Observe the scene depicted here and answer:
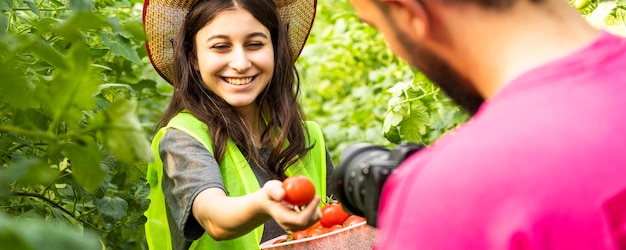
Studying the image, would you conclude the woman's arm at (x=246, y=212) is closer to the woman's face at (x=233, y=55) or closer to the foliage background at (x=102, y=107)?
the foliage background at (x=102, y=107)

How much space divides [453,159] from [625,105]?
205mm

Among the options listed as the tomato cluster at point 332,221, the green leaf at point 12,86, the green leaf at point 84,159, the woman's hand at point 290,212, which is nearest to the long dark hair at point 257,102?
the tomato cluster at point 332,221

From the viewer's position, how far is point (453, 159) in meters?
1.17

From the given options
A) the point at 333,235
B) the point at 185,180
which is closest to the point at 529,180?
the point at 333,235

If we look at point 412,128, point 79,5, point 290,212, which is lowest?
point 412,128

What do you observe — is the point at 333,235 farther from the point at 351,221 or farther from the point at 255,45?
the point at 255,45

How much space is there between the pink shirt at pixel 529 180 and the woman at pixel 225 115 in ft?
4.88

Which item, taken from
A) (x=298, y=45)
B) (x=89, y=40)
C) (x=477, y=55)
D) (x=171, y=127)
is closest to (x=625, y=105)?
(x=477, y=55)

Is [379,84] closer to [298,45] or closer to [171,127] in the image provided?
[298,45]

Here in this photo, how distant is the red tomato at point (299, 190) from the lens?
1.95m

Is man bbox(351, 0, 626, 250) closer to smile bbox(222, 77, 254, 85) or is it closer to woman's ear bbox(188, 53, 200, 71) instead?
smile bbox(222, 77, 254, 85)

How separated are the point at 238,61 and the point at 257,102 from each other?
25cm

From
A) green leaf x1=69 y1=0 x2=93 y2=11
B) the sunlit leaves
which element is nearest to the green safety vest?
the sunlit leaves

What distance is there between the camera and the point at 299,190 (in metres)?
1.95
